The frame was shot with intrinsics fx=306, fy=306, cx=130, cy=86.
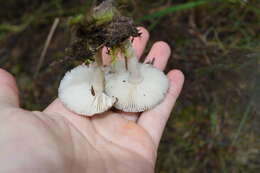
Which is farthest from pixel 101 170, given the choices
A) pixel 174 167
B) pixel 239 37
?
pixel 239 37

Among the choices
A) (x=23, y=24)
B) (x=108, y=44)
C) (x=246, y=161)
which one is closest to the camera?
(x=108, y=44)

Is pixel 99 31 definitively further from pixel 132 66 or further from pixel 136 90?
pixel 136 90

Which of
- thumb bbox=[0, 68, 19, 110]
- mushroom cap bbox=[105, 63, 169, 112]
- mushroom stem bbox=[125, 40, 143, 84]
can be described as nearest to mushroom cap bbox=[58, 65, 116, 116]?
mushroom cap bbox=[105, 63, 169, 112]

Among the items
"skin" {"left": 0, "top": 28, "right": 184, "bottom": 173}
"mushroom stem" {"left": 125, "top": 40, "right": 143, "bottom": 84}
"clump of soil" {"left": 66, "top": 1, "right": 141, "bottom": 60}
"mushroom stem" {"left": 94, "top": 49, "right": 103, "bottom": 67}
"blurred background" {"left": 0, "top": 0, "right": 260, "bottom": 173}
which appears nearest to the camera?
"skin" {"left": 0, "top": 28, "right": 184, "bottom": 173}

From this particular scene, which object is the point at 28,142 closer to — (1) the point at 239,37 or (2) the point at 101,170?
(2) the point at 101,170

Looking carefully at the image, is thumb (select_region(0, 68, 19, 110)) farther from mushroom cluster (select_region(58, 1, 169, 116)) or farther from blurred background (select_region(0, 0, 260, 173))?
blurred background (select_region(0, 0, 260, 173))

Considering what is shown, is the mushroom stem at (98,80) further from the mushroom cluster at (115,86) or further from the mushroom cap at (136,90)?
the mushroom cap at (136,90)

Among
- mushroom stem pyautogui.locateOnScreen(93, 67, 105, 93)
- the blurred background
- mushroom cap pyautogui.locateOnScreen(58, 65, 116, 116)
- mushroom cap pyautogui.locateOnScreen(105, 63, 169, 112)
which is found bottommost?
the blurred background
